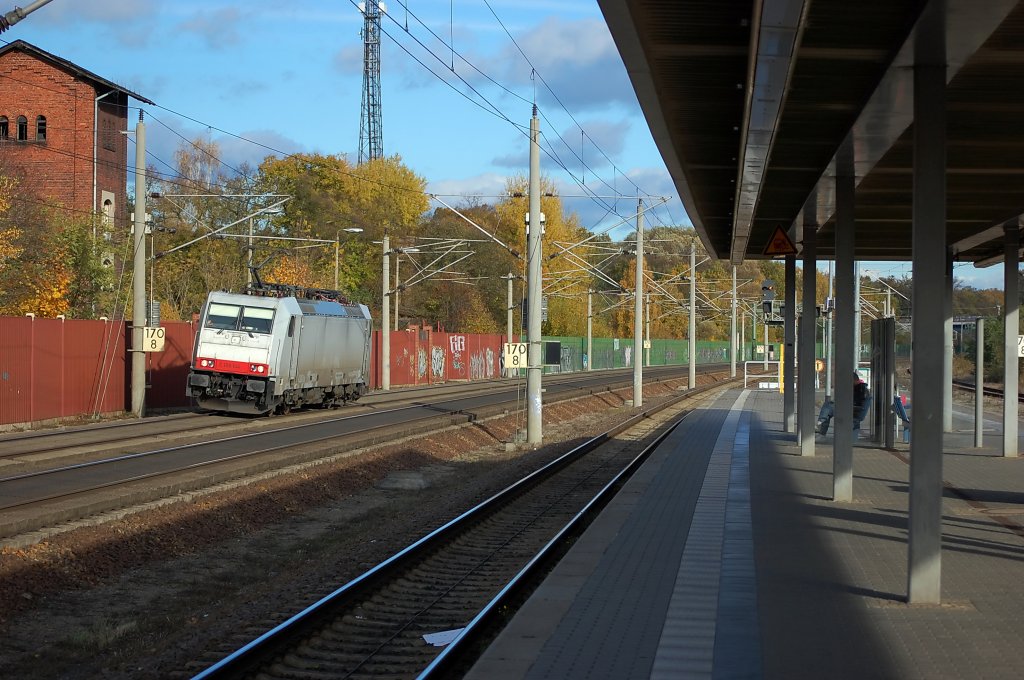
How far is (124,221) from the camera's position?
5766 centimetres

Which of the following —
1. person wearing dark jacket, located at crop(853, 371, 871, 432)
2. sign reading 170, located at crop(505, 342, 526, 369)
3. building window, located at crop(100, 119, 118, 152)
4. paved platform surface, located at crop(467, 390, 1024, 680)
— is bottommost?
paved platform surface, located at crop(467, 390, 1024, 680)

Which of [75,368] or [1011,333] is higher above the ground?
[1011,333]

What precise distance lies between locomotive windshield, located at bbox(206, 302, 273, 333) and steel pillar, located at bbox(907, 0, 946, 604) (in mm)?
23446

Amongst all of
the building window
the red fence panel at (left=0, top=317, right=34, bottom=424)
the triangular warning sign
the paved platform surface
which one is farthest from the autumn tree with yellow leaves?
the paved platform surface

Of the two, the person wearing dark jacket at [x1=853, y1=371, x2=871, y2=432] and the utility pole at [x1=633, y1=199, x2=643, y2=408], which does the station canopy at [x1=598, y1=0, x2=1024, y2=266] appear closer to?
the person wearing dark jacket at [x1=853, y1=371, x2=871, y2=432]

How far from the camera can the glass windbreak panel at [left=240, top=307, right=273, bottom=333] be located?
29859mm

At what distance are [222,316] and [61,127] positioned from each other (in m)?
31.9

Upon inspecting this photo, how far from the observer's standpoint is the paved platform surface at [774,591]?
7.18 metres

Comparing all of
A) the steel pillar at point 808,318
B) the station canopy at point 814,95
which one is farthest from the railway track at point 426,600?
the station canopy at point 814,95

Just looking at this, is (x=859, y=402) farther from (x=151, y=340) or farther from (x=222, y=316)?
(x=151, y=340)

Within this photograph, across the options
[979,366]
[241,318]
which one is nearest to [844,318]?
[979,366]

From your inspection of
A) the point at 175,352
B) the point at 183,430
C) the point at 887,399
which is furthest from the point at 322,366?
the point at 887,399

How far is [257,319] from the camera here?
29.9 meters

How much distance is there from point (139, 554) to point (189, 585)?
1359 millimetres
